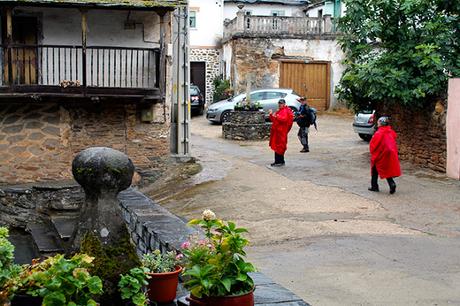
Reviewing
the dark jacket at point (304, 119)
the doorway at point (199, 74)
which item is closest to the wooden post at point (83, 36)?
the dark jacket at point (304, 119)

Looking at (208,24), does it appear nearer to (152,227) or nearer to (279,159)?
(279,159)

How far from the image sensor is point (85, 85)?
1367 cm

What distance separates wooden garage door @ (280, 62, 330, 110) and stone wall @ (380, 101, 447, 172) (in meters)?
13.9

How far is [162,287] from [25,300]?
40.2 inches

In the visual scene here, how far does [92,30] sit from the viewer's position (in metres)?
14.9

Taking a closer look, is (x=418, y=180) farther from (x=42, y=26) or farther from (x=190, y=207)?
(x=42, y=26)

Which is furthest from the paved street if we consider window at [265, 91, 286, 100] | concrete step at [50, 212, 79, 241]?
window at [265, 91, 286, 100]

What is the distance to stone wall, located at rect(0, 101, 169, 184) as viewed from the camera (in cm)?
1430

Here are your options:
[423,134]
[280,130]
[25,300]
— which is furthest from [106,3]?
[25,300]

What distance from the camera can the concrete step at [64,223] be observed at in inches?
371

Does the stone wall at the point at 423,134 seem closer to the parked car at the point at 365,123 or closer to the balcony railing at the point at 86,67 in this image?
the parked car at the point at 365,123

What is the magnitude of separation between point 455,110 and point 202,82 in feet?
65.8

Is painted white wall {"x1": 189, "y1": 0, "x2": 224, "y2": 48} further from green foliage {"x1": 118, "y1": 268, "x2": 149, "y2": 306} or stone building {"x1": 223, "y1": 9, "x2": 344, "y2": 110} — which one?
green foliage {"x1": 118, "y1": 268, "x2": 149, "y2": 306}

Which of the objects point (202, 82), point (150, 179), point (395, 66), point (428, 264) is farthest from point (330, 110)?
point (428, 264)
